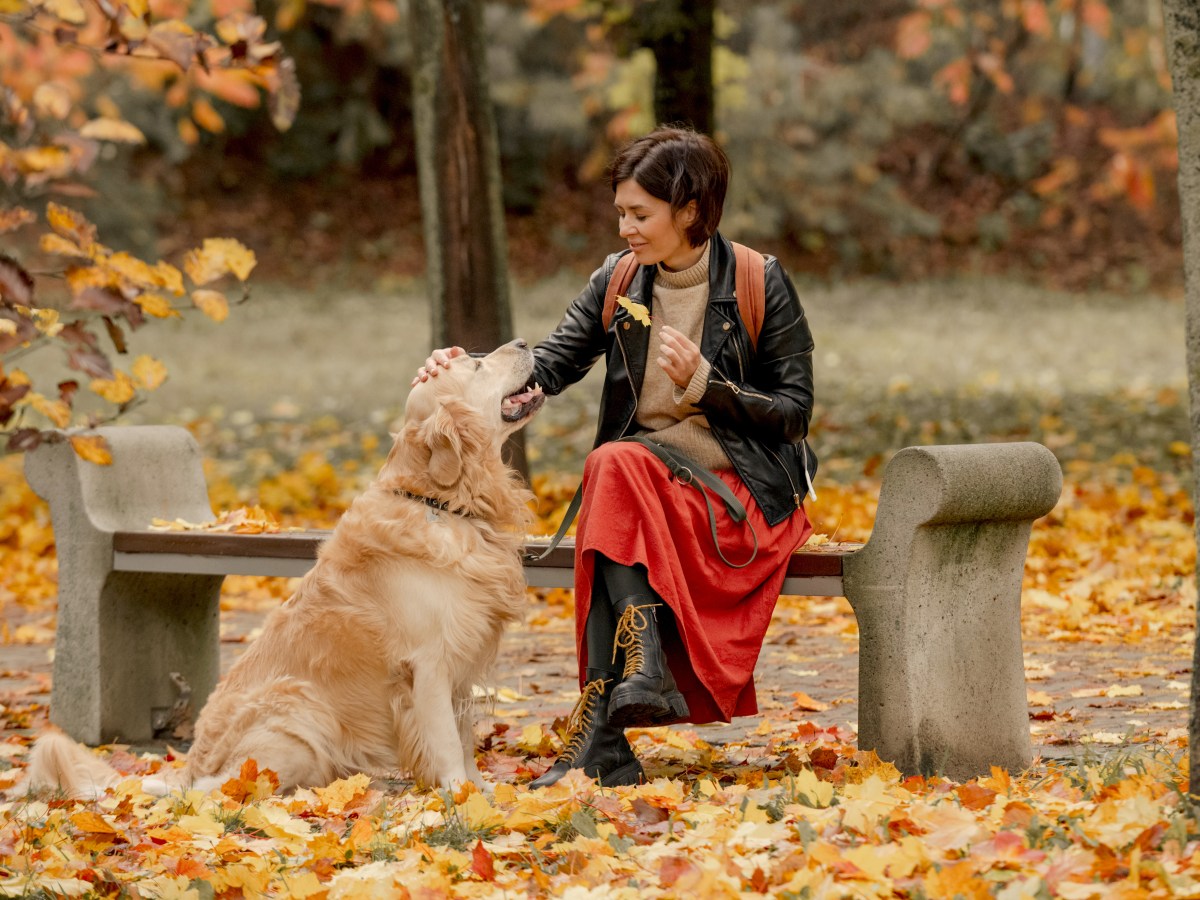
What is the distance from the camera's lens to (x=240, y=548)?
5.02 metres

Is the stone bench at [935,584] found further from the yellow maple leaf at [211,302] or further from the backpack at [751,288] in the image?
the yellow maple leaf at [211,302]

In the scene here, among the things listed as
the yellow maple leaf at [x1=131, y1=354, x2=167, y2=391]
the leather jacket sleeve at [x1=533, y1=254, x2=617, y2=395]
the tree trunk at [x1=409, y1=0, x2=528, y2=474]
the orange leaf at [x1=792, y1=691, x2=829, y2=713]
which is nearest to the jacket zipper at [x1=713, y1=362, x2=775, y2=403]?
the leather jacket sleeve at [x1=533, y1=254, x2=617, y2=395]

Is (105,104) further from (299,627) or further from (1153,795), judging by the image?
(1153,795)

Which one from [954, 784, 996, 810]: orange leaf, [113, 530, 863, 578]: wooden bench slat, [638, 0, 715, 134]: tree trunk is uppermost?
[638, 0, 715, 134]: tree trunk

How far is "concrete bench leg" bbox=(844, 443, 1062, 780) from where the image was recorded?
398 centimetres

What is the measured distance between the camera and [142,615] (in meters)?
5.49

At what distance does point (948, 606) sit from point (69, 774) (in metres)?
2.47

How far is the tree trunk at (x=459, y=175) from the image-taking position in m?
8.17

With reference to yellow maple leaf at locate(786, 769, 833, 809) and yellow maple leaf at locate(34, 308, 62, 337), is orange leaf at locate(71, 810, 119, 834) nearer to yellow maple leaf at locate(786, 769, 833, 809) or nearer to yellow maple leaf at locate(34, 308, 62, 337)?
yellow maple leaf at locate(34, 308, 62, 337)

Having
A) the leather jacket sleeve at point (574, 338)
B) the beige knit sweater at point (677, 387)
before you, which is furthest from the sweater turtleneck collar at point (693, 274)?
the leather jacket sleeve at point (574, 338)

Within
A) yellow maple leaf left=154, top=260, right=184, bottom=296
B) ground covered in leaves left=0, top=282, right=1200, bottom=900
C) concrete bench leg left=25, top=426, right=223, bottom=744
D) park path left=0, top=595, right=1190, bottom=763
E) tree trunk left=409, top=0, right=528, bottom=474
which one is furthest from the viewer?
tree trunk left=409, top=0, right=528, bottom=474

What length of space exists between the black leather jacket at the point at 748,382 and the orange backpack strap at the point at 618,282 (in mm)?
36

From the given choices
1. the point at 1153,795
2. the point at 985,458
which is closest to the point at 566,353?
the point at 985,458

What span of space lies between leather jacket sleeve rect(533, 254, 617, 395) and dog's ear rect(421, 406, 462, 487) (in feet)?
1.46
